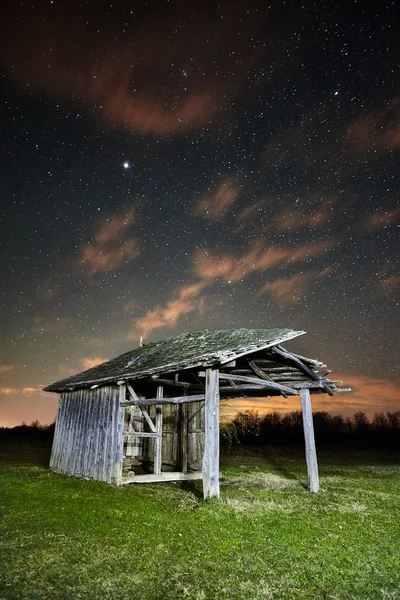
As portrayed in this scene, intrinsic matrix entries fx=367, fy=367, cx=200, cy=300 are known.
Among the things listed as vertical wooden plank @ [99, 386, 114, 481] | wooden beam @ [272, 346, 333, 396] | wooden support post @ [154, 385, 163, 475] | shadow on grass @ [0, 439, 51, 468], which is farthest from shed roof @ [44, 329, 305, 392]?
shadow on grass @ [0, 439, 51, 468]

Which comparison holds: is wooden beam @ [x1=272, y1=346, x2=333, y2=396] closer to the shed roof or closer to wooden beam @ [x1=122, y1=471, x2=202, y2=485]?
the shed roof

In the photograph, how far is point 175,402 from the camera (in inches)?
400

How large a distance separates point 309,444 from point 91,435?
293 inches

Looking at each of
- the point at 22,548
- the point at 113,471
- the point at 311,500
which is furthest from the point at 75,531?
the point at 311,500

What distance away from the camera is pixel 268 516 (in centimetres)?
779

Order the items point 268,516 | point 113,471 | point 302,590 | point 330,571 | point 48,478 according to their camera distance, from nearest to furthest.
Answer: point 302,590
point 330,571
point 268,516
point 113,471
point 48,478

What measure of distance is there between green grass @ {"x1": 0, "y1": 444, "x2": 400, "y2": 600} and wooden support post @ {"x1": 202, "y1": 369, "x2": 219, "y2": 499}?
413mm

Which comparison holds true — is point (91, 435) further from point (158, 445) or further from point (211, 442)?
point (211, 442)

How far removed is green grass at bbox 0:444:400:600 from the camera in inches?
179

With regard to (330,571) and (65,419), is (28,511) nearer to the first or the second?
(330,571)

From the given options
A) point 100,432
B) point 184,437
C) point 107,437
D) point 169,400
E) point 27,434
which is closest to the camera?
point 169,400

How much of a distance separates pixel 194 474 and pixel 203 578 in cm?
913

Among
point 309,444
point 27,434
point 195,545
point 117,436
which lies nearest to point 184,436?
point 117,436

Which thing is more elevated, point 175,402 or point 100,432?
point 175,402
